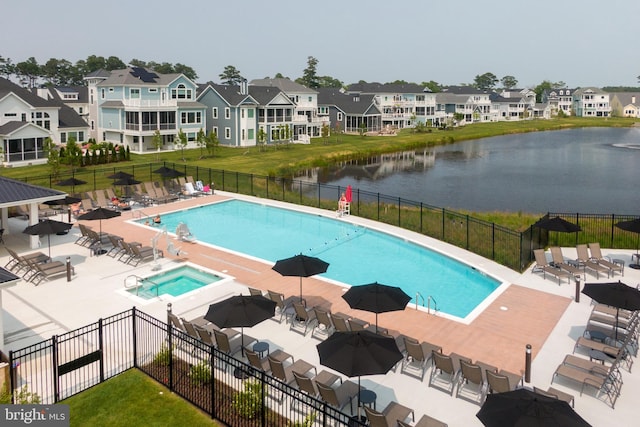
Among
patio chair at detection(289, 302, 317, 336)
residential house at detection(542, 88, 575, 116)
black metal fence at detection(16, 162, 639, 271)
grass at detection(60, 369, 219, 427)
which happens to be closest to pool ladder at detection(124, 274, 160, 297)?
patio chair at detection(289, 302, 317, 336)

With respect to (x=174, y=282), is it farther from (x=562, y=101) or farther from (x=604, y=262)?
(x=562, y=101)

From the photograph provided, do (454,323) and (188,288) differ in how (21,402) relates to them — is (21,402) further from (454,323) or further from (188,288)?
(454,323)

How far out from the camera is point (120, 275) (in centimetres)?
2019

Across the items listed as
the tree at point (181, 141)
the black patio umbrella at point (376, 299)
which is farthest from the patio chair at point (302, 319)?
the tree at point (181, 141)

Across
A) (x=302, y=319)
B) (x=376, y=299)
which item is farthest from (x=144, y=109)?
(x=376, y=299)

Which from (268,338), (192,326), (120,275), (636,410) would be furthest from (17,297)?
(636,410)

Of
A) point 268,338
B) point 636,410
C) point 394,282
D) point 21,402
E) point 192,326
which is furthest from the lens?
point 394,282

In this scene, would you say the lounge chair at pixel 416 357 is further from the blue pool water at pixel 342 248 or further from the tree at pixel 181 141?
the tree at pixel 181 141

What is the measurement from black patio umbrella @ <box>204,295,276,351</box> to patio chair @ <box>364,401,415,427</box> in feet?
11.7

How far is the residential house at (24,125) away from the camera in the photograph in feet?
171

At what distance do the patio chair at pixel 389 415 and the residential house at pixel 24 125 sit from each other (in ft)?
171

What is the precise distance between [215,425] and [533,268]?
50.1 feet

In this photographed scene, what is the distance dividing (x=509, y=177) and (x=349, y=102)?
166 ft

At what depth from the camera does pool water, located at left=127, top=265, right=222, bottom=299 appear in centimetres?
1884
